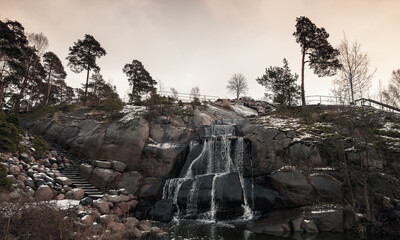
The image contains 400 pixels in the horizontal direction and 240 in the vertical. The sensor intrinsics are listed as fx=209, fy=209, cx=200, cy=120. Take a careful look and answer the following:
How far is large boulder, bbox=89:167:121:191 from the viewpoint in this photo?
15.9 m

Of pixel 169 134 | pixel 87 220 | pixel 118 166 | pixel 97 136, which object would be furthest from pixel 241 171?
pixel 97 136

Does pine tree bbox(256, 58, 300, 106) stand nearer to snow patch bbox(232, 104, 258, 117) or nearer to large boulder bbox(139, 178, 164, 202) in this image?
snow patch bbox(232, 104, 258, 117)

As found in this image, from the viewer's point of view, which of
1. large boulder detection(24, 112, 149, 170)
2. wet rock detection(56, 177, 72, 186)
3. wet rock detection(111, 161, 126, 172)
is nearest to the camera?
wet rock detection(56, 177, 72, 186)

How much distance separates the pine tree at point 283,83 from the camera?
28953 mm

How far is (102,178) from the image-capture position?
1605 cm

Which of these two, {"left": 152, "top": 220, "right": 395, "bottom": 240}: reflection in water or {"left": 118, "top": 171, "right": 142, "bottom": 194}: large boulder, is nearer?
{"left": 152, "top": 220, "right": 395, "bottom": 240}: reflection in water

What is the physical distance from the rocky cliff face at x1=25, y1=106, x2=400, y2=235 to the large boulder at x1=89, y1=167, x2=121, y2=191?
3.1 inches

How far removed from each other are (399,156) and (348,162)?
2859 millimetres

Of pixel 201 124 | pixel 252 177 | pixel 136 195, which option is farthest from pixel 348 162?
pixel 136 195

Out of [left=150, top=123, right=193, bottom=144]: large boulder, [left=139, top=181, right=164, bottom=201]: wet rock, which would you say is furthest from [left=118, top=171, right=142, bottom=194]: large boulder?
[left=150, top=123, right=193, bottom=144]: large boulder

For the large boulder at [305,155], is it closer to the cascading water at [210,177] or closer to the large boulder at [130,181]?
the cascading water at [210,177]

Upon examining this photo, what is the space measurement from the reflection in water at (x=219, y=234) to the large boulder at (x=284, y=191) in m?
2.51

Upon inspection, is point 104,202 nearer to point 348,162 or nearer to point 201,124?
point 201,124

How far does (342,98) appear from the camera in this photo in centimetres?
1480
